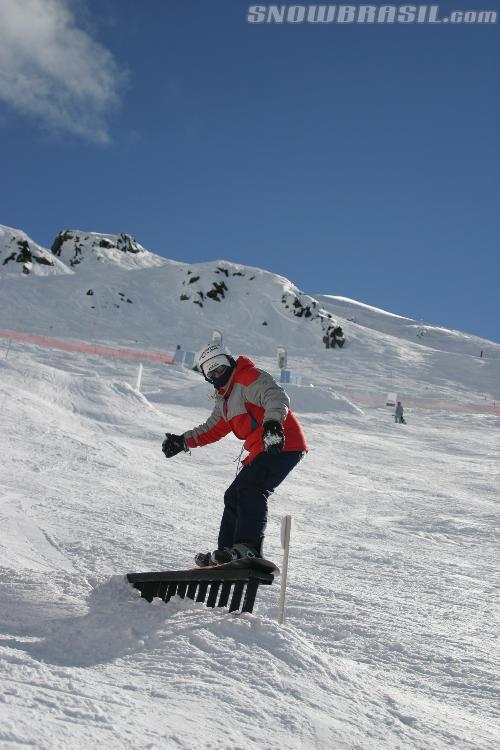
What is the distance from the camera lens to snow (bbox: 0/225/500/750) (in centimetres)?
217

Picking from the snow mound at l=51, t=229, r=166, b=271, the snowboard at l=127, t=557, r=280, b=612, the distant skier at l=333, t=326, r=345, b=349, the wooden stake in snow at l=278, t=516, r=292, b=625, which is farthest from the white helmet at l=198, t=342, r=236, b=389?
the snow mound at l=51, t=229, r=166, b=271

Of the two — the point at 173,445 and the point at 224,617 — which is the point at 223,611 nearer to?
the point at 224,617

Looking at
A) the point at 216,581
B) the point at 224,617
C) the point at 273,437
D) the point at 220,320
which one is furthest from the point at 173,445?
the point at 220,320

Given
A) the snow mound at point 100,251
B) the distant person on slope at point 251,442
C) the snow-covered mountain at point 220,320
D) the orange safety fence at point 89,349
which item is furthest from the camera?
the snow mound at point 100,251

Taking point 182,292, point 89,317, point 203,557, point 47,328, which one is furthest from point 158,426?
point 182,292

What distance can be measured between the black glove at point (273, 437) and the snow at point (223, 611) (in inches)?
35.1

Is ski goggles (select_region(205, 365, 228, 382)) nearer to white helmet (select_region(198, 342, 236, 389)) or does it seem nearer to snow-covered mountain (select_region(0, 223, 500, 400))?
white helmet (select_region(198, 342, 236, 389))

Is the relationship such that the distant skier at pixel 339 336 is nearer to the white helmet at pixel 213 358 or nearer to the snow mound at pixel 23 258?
the snow mound at pixel 23 258

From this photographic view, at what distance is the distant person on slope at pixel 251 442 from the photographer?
11.4ft

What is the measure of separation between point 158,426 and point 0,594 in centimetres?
1020

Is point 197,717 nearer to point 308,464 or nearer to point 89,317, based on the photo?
point 308,464

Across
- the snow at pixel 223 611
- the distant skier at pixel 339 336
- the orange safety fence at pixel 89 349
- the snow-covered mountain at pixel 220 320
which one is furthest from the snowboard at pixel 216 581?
the distant skier at pixel 339 336

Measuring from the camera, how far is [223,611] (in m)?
3.25

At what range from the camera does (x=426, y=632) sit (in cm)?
389
